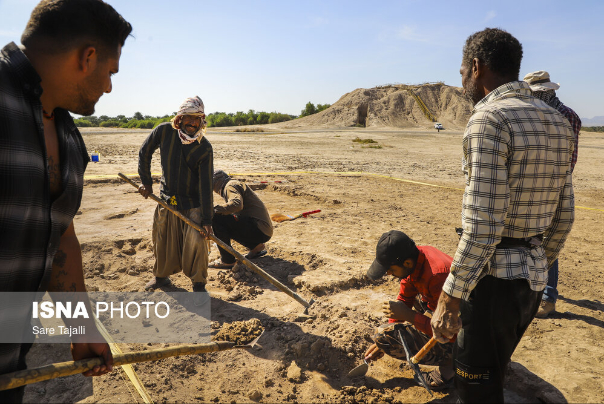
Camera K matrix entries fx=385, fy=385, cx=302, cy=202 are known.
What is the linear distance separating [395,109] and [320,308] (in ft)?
162

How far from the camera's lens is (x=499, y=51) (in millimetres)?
1760

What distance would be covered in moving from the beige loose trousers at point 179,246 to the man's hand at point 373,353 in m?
1.80

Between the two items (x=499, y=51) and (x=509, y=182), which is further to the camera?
(x=499, y=51)

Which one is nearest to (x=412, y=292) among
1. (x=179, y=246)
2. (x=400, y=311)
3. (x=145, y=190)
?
(x=400, y=311)

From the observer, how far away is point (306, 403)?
2609mm

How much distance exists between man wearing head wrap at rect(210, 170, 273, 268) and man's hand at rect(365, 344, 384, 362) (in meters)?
2.20

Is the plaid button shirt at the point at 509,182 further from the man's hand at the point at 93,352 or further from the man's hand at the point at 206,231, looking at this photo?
the man's hand at the point at 206,231

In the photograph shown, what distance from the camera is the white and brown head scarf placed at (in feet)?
11.7

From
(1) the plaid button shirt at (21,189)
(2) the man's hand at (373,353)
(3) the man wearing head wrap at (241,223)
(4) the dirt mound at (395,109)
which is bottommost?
(2) the man's hand at (373,353)

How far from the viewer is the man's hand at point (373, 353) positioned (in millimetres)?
2945

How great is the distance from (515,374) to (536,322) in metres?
0.95

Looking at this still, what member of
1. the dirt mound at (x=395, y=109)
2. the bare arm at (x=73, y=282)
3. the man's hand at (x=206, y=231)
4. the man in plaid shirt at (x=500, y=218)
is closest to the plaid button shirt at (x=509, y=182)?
the man in plaid shirt at (x=500, y=218)

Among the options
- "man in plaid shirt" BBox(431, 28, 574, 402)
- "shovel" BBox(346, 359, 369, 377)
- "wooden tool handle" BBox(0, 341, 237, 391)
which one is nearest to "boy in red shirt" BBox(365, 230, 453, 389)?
"shovel" BBox(346, 359, 369, 377)

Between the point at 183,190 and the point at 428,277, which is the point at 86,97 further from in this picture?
the point at 183,190
